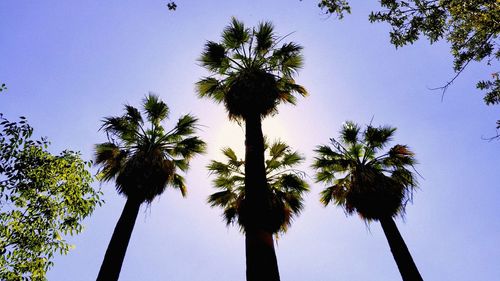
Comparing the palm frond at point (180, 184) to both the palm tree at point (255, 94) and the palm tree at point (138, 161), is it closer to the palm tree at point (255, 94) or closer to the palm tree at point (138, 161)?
the palm tree at point (138, 161)

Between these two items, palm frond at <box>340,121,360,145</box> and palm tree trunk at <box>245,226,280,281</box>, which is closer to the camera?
palm tree trunk at <box>245,226,280,281</box>

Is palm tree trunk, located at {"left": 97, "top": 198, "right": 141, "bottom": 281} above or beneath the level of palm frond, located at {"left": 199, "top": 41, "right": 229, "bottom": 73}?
beneath

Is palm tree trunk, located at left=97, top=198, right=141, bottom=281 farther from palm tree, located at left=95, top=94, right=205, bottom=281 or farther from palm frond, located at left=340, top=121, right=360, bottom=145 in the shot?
palm frond, located at left=340, top=121, right=360, bottom=145

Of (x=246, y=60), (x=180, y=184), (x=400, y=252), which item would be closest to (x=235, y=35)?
(x=246, y=60)

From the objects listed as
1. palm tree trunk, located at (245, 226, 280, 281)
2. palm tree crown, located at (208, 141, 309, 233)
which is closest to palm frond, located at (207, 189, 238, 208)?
palm tree crown, located at (208, 141, 309, 233)

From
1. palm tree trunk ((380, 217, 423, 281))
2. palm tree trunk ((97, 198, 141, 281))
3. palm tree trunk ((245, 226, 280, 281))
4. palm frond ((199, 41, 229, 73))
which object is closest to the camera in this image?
palm tree trunk ((245, 226, 280, 281))

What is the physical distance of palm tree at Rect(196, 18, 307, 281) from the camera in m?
6.79

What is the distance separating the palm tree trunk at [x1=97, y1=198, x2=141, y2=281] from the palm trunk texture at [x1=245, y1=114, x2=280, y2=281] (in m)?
4.73

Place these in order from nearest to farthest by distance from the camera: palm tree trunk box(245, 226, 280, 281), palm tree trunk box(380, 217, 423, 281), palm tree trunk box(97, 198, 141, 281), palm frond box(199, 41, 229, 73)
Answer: palm tree trunk box(245, 226, 280, 281), palm tree trunk box(97, 198, 141, 281), palm tree trunk box(380, 217, 423, 281), palm frond box(199, 41, 229, 73)

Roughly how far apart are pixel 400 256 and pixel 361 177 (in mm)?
3348

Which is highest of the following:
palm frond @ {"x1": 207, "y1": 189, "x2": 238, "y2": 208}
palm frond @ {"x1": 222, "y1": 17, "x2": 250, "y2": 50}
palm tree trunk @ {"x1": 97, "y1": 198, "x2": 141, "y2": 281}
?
palm frond @ {"x1": 222, "y1": 17, "x2": 250, "y2": 50}

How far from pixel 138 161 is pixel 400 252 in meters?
9.97

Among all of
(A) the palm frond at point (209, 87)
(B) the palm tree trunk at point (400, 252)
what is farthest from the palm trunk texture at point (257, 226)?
(B) the palm tree trunk at point (400, 252)

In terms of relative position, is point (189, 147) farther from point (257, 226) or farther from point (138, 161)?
point (257, 226)
